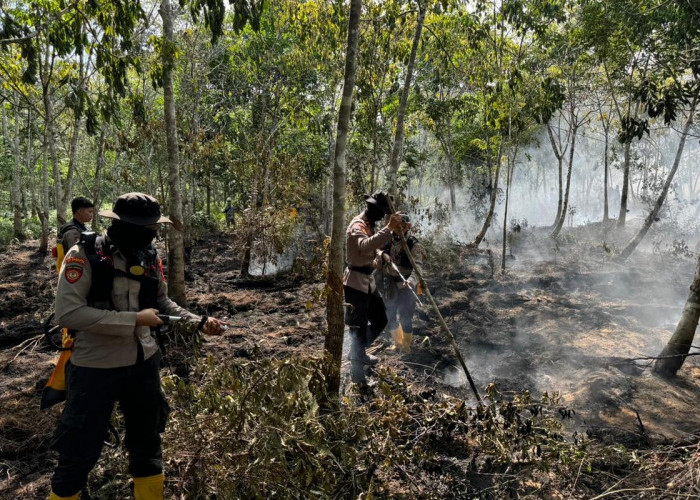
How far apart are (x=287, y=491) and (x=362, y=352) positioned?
2.22 meters

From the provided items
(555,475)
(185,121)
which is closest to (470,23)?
(555,475)

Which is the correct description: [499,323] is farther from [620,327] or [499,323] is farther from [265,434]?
[265,434]

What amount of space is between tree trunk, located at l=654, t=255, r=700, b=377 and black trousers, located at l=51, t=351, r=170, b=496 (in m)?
5.19

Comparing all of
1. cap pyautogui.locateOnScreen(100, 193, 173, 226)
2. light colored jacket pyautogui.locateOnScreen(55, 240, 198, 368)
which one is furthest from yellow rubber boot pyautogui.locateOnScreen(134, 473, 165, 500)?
cap pyautogui.locateOnScreen(100, 193, 173, 226)

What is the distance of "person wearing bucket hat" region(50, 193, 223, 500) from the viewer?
2.40 meters

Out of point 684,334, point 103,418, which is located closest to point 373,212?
point 103,418

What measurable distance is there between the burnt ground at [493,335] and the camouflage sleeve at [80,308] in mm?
1175

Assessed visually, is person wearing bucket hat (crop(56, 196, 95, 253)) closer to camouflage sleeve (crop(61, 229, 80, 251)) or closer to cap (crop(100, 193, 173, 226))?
camouflage sleeve (crop(61, 229, 80, 251))

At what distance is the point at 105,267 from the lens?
96.7 inches

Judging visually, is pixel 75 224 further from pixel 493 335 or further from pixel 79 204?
pixel 493 335

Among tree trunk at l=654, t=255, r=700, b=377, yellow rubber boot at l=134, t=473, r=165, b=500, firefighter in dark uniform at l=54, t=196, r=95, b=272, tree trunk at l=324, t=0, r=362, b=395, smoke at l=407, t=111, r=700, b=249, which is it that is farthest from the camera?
smoke at l=407, t=111, r=700, b=249

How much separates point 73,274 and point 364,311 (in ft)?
9.47

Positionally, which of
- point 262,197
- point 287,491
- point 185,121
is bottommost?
point 287,491

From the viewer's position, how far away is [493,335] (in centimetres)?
732
